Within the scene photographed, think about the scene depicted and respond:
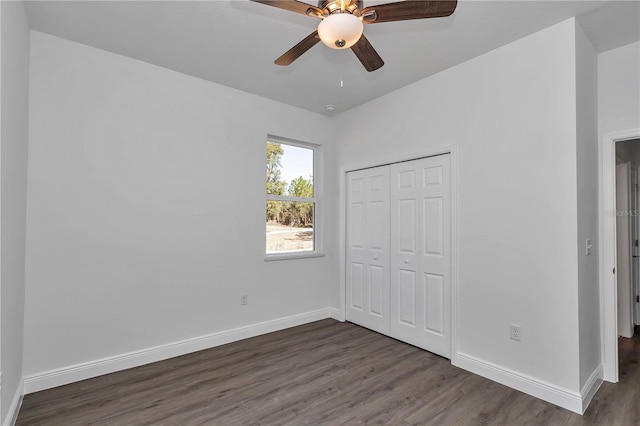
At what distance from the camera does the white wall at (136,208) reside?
256cm

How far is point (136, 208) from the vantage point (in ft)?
9.71

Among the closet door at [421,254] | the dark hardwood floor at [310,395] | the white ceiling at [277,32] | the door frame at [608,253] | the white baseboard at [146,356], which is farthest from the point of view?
the closet door at [421,254]

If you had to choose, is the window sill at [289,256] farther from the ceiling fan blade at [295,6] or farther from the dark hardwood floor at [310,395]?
the ceiling fan blade at [295,6]

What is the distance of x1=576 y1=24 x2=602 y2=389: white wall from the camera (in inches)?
92.8

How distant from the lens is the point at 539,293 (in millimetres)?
2480

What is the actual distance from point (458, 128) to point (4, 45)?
3.31 meters

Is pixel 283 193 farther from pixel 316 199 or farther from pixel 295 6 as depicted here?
pixel 295 6

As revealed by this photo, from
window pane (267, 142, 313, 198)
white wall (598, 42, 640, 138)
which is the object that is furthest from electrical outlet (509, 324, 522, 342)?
window pane (267, 142, 313, 198)

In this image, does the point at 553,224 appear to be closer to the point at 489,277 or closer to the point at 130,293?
the point at 489,277

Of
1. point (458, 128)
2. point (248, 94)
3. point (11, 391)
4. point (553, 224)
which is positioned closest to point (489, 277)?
point (553, 224)

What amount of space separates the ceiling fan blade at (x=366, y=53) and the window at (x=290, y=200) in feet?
6.78

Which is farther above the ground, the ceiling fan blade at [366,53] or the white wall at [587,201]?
the ceiling fan blade at [366,53]

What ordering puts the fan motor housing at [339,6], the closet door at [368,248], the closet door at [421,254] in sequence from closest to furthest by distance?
1. the fan motor housing at [339,6]
2. the closet door at [421,254]
3. the closet door at [368,248]

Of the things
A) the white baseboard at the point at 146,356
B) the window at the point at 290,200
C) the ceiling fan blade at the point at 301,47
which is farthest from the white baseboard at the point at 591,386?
the ceiling fan blade at the point at 301,47
